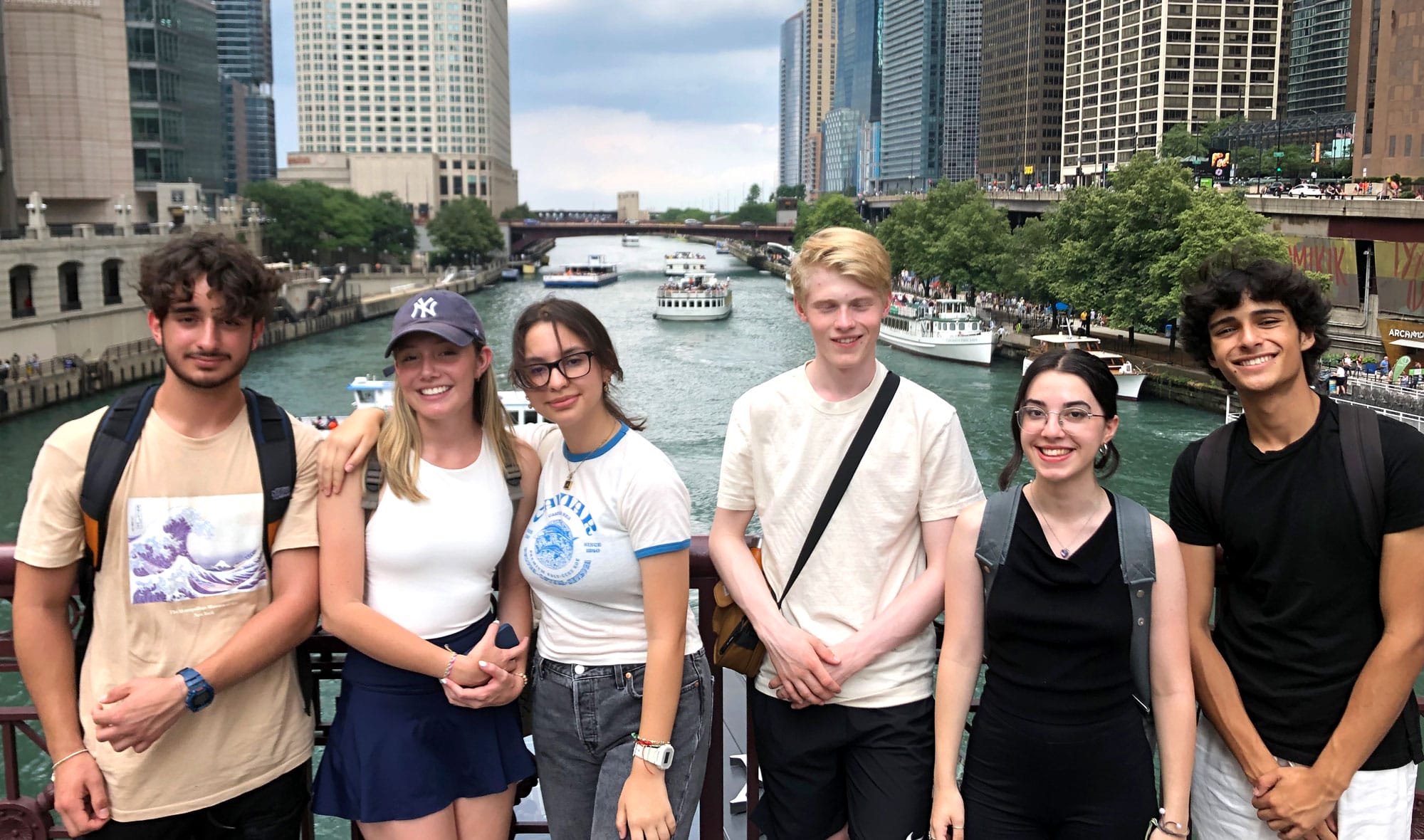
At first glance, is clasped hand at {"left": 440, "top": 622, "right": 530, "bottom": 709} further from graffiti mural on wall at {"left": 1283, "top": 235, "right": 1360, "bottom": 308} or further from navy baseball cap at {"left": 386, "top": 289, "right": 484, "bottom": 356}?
graffiti mural on wall at {"left": 1283, "top": 235, "right": 1360, "bottom": 308}

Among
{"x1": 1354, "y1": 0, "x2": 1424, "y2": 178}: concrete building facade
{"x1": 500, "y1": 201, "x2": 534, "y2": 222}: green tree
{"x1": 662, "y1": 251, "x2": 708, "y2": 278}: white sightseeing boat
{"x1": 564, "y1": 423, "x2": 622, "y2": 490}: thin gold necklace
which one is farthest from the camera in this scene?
{"x1": 500, "y1": 201, "x2": 534, "y2": 222}: green tree

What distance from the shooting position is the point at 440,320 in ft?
11.1

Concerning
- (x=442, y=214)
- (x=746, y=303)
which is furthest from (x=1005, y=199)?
(x=442, y=214)

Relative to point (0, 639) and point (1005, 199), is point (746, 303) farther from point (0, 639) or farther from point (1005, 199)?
point (0, 639)

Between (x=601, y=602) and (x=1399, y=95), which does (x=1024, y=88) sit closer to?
(x=1399, y=95)

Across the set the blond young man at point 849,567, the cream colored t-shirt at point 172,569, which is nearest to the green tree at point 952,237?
the blond young man at point 849,567

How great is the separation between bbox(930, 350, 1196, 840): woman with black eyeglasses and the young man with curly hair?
6.37ft

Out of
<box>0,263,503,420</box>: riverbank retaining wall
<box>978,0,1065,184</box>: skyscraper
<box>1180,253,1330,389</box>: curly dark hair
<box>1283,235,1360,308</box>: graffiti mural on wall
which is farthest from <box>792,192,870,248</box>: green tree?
<box>1180,253,1330,389</box>: curly dark hair

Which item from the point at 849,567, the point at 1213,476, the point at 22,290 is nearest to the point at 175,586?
the point at 849,567

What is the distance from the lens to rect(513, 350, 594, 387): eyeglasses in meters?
3.41

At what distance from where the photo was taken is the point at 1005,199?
9700cm

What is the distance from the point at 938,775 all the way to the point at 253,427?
86.5 inches

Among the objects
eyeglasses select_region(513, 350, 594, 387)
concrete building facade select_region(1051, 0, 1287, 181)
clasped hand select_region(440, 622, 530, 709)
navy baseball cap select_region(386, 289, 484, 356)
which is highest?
concrete building facade select_region(1051, 0, 1287, 181)

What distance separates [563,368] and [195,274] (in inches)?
40.9
